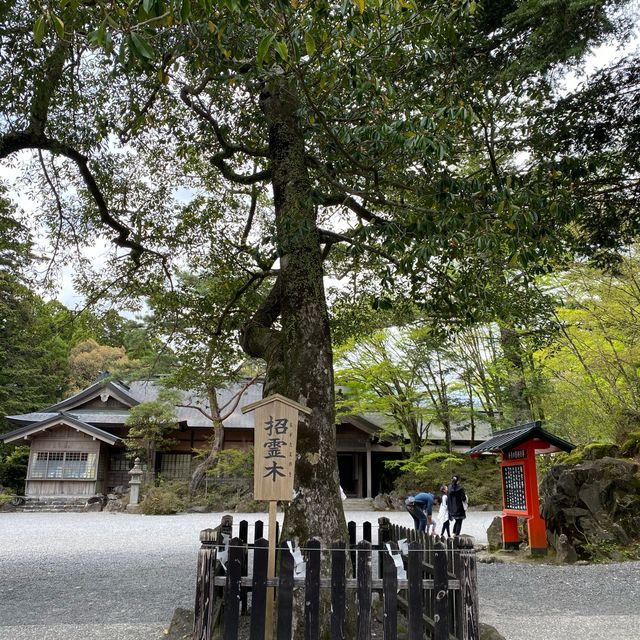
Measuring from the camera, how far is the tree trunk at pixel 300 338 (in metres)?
4.87

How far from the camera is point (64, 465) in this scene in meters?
23.6

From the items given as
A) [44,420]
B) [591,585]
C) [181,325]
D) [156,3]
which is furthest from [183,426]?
[156,3]

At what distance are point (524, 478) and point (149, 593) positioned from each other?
6.94 meters

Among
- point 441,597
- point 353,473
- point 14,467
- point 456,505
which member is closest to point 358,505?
point 353,473

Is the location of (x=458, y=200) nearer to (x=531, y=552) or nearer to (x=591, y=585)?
(x=591, y=585)

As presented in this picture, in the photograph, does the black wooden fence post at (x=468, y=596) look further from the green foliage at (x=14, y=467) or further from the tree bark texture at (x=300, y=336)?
the green foliage at (x=14, y=467)

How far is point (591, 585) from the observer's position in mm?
7332

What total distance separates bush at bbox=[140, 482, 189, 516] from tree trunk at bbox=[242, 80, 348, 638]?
15746mm

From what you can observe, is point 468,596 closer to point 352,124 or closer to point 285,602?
point 285,602

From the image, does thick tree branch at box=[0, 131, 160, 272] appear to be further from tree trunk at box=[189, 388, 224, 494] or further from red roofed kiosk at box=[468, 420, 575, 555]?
tree trunk at box=[189, 388, 224, 494]

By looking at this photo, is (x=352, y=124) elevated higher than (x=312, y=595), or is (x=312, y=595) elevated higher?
(x=352, y=124)

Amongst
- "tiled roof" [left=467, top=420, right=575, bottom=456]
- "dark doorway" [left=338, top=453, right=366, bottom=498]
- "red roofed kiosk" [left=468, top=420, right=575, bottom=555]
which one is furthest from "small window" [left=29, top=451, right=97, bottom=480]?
"tiled roof" [left=467, top=420, right=575, bottom=456]

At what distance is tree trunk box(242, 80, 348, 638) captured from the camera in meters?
4.87

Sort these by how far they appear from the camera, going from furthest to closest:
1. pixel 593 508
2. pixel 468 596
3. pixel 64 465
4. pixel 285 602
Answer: pixel 64 465 < pixel 593 508 < pixel 468 596 < pixel 285 602
